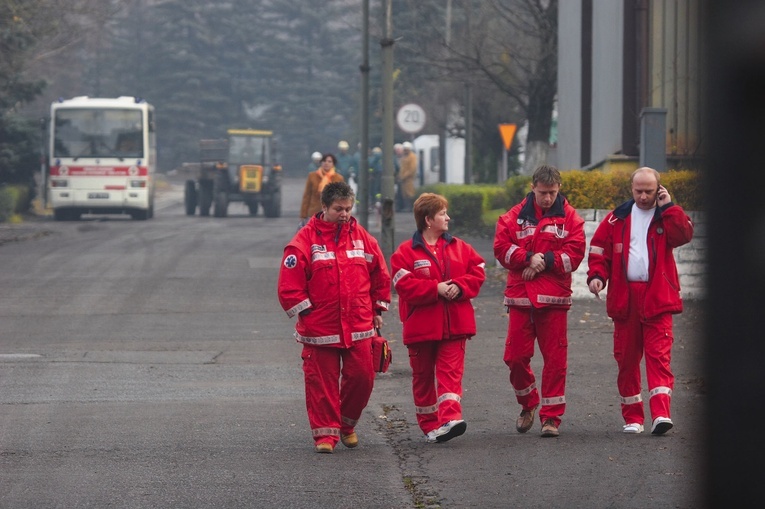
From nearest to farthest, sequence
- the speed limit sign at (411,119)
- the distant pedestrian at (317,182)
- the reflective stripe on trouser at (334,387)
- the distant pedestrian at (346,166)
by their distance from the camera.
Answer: the reflective stripe on trouser at (334,387) < the distant pedestrian at (317,182) < the speed limit sign at (411,119) < the distant pedestrian at (346,166)

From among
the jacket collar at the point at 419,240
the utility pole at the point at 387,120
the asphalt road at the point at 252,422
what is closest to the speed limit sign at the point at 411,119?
the utility pole at the point at 387,120

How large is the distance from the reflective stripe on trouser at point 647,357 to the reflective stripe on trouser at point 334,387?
158 cm

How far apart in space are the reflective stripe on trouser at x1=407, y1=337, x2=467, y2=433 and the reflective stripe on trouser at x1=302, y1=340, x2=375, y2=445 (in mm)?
319

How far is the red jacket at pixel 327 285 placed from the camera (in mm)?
8211

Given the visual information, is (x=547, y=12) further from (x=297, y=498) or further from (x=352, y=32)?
(x=352, y=32)

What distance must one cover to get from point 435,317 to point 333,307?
0.62m

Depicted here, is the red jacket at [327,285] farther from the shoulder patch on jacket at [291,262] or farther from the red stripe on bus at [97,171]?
the red stripe on bus at [97,171]

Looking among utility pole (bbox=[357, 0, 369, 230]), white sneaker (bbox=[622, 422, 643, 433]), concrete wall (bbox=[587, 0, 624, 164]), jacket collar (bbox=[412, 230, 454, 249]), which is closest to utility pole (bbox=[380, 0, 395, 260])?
concrete wall (bbox=[587, 0, 624, 164])

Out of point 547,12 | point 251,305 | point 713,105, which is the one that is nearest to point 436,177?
point 547,12

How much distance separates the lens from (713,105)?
376cm

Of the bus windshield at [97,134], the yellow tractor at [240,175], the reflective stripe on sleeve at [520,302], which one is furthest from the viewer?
the yellow tractor at [240,175]

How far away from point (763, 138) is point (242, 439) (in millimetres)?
5436

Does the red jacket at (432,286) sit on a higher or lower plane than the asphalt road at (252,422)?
higher

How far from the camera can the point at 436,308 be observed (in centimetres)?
839
